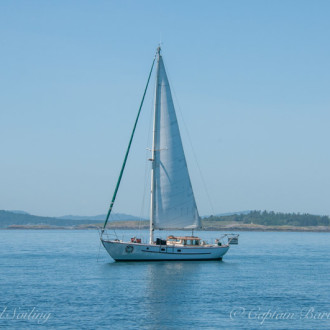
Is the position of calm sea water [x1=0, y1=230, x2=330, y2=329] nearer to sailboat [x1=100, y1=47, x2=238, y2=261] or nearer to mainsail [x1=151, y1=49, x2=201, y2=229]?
sailboat [x1=100, y1=47, x2=238, y2=261]

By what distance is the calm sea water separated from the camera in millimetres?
38500

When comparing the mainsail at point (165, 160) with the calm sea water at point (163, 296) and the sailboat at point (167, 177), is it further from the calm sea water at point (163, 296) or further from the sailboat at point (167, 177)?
the calm sea water at point (163, 296)

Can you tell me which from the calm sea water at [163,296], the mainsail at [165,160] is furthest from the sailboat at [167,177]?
the calm sea water at [163,296]

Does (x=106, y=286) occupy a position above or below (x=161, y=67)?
below

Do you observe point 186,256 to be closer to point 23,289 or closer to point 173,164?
point 173,164

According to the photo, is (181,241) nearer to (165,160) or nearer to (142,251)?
(142,251)

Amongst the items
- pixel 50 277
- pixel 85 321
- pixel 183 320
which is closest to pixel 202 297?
pixel 183 320

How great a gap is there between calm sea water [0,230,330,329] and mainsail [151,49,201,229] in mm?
5781

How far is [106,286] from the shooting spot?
5225cm

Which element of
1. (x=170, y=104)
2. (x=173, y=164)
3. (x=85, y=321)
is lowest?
(x=85, y=321)

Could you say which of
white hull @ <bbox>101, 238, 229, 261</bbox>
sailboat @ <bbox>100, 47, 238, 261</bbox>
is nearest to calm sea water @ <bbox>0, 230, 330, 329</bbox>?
white hull @ <bbox>101, 238, 229, 261</bbox>

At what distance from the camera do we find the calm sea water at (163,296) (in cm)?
3850

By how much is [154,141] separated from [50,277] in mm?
20447

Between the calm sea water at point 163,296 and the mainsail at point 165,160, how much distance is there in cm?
578
